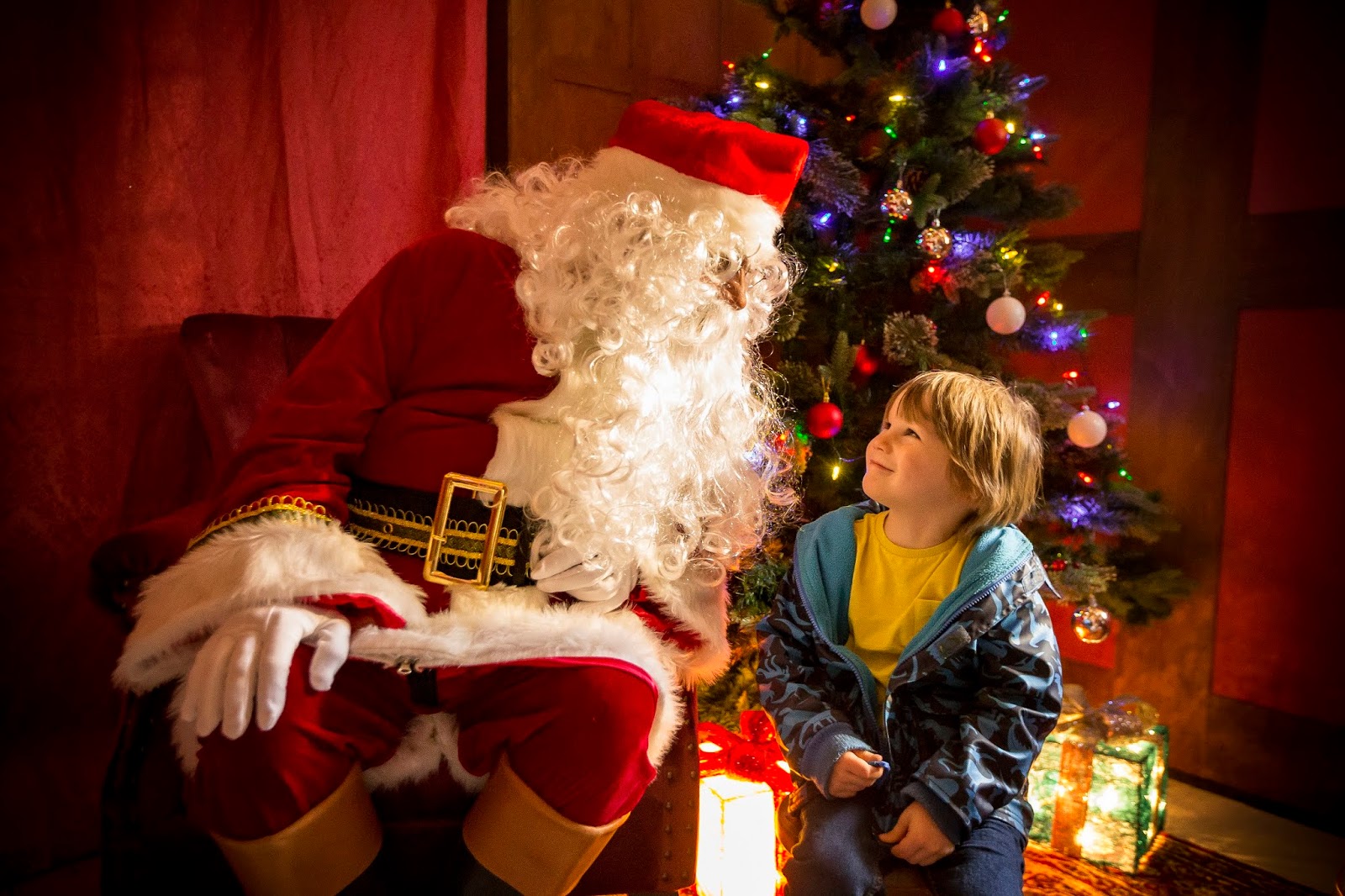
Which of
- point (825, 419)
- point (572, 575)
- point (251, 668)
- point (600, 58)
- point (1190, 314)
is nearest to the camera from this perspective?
point (251, 668)

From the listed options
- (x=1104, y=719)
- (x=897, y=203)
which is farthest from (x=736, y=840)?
(x=897, y=203)

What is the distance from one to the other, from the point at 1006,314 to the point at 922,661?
1.21 m

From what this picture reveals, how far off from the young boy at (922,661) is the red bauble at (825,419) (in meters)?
0.58

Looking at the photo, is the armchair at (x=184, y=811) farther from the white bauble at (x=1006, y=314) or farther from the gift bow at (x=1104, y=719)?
the white bauble at (x=1006, y=314)

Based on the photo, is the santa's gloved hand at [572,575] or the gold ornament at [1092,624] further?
the gold ornament at [1092,624]

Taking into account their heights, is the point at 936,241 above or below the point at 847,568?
above

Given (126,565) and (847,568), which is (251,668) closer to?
(126,565)

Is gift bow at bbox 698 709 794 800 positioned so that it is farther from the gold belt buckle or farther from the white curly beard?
the gold belt buckle

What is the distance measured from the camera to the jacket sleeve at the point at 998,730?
1.41 meters

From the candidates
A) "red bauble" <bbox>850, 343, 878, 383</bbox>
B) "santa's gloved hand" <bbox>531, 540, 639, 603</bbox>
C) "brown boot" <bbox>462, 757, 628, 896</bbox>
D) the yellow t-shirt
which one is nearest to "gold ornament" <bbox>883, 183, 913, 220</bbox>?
"red bauble" <bbox>850, 343, 878, 383</bbox>

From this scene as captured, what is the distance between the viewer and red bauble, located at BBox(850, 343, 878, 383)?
251 cm

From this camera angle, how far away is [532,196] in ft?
5.92

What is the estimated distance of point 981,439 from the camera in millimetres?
1604

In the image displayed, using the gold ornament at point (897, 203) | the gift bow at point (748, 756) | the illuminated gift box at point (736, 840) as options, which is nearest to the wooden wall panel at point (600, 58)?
the gold ornament at point (897, 203)
